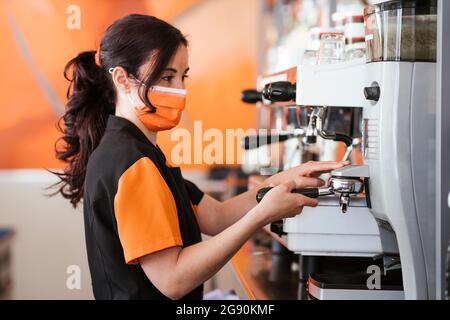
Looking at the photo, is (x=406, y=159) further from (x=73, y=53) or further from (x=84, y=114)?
(x=73, y=53)

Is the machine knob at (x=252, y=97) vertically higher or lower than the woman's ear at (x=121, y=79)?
lower

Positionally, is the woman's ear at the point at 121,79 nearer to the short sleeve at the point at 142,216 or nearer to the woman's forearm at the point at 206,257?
the short sleeve at the point at 142,216

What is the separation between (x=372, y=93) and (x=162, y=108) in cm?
55

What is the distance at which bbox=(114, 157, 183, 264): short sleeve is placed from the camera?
1464 mm

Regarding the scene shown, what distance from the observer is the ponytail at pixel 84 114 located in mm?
1823

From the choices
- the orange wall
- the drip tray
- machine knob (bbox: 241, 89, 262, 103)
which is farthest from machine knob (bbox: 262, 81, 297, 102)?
the orange wall

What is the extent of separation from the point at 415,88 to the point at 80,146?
0.94 metres

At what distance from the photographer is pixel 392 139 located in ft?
4.33

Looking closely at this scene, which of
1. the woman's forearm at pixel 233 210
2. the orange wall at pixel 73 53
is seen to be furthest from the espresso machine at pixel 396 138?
the orange wall at pixel 73 53

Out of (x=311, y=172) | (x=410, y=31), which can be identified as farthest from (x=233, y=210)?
(x=410, y=31)

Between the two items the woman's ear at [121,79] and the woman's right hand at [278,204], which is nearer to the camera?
the woman's right hand at [278,204]

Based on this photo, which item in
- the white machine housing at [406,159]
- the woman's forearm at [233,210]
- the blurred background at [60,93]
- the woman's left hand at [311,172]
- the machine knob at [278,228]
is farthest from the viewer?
the blurred background at [60,93]
